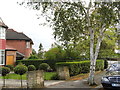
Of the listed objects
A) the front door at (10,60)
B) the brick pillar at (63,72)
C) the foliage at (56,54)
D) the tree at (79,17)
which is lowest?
the brick pillar at (63,72)

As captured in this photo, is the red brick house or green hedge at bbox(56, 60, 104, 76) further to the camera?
the red brick house

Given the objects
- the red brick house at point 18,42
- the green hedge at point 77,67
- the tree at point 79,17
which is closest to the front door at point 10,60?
the red brick house at point 18,42

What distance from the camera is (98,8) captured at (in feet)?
36.8

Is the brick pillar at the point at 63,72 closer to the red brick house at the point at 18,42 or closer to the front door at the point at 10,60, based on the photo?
the front door at the point at 10,60

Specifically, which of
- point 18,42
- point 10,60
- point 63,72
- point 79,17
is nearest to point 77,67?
point 63,72

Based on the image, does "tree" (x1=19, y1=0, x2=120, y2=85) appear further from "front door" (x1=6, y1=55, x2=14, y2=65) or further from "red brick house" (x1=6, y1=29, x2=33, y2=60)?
"red brick house" (x1=6, y1=29, x2=33, y2=60)

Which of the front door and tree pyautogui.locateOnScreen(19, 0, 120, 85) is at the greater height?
tree pyautogui.locateOnScreen(19, 0, 120, 85)

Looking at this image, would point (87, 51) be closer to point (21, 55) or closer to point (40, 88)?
point (21, 55)

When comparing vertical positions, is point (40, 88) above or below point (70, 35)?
below

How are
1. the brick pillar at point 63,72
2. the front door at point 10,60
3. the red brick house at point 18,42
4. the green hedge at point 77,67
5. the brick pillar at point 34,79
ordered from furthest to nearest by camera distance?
the red brick house at point 18,42
the front door at point 10,60
the green hedge at point 77,67
the brick pillar at point 63,72
the brick pillar at point 34,79

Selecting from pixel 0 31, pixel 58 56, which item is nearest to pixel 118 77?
pixel 58 56

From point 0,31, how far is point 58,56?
822 centimetres

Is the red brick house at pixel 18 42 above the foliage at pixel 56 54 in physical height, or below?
above

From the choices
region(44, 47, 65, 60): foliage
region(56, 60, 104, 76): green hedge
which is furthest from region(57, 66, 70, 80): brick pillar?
region(44, 47, 65, 60): foliage
